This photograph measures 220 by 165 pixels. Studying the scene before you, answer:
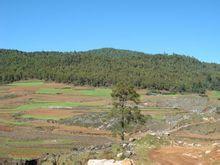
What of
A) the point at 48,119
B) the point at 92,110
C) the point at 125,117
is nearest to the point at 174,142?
the point at 125,117

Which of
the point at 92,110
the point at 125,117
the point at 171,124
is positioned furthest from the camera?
the point at 92,110

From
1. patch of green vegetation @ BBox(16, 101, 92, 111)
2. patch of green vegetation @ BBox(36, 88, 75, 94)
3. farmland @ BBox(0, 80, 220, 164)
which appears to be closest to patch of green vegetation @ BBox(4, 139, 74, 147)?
farmland @ BBox(0, 80, 220, 164)

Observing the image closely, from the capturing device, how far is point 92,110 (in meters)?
126

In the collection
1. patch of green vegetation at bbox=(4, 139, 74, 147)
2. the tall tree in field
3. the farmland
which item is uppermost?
the tall tree in field

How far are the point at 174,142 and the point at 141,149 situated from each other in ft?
13.9

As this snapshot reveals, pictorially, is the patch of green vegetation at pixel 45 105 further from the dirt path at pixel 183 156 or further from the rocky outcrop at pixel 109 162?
the rocky outcrop at pixel 109 162

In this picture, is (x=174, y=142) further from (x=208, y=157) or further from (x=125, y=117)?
(x=125, y=117)

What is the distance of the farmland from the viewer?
35219mm

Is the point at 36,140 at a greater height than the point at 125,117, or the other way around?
the point at 125,117

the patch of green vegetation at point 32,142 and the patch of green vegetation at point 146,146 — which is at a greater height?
the patch of green vegetation at point 146,146

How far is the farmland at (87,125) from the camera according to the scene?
35.2m

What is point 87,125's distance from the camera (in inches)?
4318

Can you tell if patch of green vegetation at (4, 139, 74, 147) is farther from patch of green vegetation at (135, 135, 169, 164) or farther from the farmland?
patch of green vegetation at (135, 135, 169, 164)

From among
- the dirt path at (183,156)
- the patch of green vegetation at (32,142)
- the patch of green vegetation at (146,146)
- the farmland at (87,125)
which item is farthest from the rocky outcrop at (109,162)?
the patch of green vegetation at (32,142)
